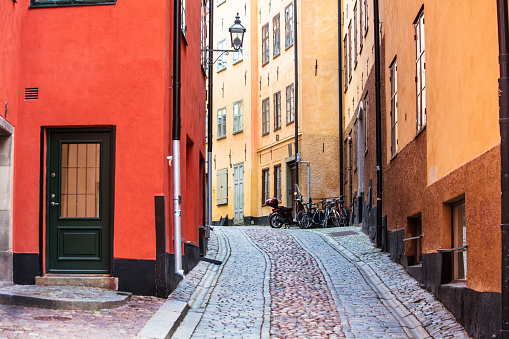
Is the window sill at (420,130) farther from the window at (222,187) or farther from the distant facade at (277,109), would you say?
the window at (222,187)

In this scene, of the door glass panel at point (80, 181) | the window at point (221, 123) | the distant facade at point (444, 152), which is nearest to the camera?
the distant facade at point (444, 152)

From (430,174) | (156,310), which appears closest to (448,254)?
(430,174)

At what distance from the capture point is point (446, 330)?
8164 mm

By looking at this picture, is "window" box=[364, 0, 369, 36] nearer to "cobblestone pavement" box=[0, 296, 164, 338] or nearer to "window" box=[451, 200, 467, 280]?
"window" box=[451, 200, 467, 280]

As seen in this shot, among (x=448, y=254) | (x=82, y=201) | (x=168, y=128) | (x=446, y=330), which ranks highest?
(x=168, y=128)

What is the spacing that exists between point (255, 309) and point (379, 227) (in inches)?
242

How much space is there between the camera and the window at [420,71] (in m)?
11.2

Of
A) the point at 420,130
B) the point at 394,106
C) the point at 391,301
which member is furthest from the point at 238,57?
the point at 391,301

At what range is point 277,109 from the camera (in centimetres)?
3059

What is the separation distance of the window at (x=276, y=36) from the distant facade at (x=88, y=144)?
20.0 meters

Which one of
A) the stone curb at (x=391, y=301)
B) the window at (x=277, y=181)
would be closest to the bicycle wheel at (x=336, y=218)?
the window at (x=277, y=181)

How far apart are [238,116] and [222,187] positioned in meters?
3.37

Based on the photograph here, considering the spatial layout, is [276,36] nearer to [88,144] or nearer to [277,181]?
[277,181]

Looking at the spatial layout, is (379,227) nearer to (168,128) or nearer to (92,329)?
(168,128)
